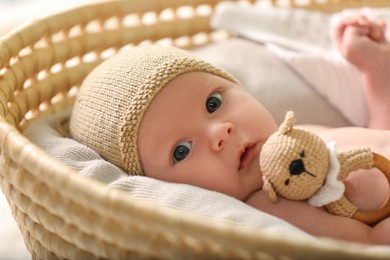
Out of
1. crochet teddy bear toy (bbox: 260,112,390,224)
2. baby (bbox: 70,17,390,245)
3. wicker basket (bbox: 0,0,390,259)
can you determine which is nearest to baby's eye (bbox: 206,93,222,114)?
baby (bbox: 70,17,390,245)

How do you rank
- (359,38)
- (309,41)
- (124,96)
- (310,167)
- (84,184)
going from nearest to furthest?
1. (84,184)
2. (310,167)
3. (124,96)
4. (359,38)
5. (309,41)

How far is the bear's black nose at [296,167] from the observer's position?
86cm

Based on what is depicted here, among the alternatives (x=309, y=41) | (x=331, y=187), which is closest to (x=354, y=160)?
(x=331, y=187)

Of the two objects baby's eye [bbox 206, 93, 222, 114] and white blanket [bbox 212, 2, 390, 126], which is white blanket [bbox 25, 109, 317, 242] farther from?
white blanket [bbox 212, 2, 390, 126]

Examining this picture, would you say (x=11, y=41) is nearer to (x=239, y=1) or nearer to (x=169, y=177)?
(x=169, y=177)

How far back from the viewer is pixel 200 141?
0.95 m

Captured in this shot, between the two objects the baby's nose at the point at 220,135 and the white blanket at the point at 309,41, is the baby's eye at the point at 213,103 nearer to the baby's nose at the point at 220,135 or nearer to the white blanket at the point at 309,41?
the baby's nose at the point at 220,135

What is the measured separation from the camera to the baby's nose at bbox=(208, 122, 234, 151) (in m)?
0.93

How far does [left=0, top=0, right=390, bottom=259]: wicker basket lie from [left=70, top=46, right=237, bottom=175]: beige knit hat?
123 millimetres

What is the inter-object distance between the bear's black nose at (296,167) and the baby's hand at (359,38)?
1.27 feet

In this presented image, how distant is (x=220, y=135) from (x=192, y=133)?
A: 0.15 feet

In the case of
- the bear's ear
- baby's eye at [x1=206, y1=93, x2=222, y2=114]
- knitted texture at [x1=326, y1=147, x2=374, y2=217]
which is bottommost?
the bear's ear

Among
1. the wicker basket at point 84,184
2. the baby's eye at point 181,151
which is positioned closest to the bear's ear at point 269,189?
the baby's eye at point 181,151

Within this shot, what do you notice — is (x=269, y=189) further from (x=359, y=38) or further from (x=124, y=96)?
(x=359, y=38)
